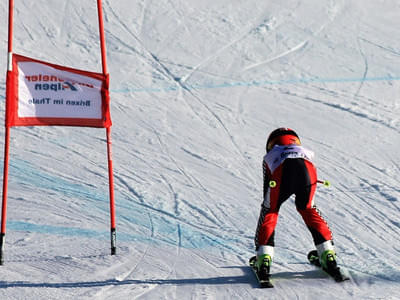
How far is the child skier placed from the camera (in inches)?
231

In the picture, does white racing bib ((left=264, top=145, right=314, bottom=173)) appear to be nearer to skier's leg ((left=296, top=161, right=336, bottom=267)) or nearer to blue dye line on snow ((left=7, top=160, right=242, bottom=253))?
skier's leg ((left=296, top=161, right=336, bottom=267))

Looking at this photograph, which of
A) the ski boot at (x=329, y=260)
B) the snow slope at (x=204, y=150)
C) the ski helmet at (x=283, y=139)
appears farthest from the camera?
the snow slope at (x=204, y=150)

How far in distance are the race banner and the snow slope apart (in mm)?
1229

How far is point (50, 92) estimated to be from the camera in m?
6.29

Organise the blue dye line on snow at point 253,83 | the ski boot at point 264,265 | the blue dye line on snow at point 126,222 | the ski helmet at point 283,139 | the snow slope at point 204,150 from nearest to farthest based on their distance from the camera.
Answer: the ski boot at point 264,265 < the ski helmet at point 283,139 < the snow slope at point 204,150 < the blue dye line on snow at point 126,222 < the blue dye line on snow at point 253,83

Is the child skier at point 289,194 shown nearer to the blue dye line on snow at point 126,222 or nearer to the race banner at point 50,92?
the blue dye line on snow at point 126,222

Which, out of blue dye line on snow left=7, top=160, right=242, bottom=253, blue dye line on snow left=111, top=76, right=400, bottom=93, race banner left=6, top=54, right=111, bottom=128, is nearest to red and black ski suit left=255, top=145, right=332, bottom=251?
blue dye line on snow left=7, top=160, right=242, bottom=253

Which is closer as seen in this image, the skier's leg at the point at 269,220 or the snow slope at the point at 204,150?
the skier's leg at the point at 269,220

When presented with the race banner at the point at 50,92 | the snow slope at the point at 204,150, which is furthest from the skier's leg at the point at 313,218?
the race banner at the point at 50,92

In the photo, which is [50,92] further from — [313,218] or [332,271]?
[332,271]

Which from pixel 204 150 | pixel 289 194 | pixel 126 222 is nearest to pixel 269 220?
pixel 289 194

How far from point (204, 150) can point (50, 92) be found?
3124 mm

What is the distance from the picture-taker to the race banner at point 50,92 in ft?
20.6

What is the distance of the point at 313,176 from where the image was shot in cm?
598
